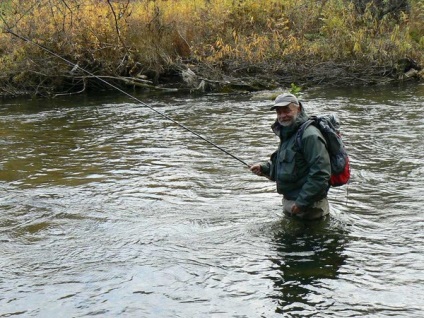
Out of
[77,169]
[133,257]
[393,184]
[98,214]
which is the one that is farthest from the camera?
[77,169]

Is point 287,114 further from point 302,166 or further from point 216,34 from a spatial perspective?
point 216,34

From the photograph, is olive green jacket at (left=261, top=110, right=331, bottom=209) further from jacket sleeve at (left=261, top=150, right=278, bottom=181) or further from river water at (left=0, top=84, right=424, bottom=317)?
river water at (left=0, top=84, right=424, bottom=317)

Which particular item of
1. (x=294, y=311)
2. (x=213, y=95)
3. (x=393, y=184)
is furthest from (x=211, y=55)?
(x=294, y=311)

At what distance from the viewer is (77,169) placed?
32.2ft

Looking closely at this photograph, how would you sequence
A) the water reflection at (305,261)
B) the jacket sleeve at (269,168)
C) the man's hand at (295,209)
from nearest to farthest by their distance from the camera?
the water reflection at (305,261)
the man's hand at (295,209)
the jacket sleeve at (269,168)

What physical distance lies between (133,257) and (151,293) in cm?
85

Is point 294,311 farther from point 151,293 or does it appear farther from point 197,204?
point 197,204

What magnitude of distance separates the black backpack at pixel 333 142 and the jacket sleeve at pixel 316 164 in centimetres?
8

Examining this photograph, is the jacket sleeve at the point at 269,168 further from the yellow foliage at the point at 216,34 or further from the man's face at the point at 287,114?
the yellow foliage at the point at 216,34

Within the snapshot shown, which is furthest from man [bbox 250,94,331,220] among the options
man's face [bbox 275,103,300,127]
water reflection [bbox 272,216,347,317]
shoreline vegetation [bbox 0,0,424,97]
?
shoreline vegetation [bbox 0,0,424,97]

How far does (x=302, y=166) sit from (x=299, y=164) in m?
0.04

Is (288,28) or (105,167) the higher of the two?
(288,28)

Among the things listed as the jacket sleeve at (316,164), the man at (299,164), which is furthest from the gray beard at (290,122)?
the jacket sleeve at (316,164)

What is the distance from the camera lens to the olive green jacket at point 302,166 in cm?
573
